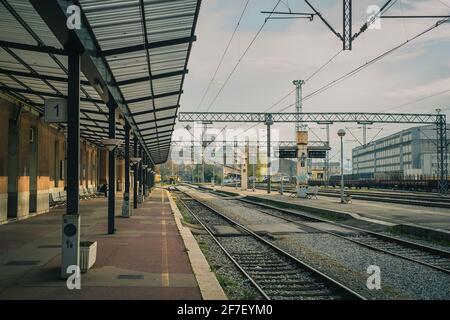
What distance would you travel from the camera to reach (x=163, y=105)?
1930 cm

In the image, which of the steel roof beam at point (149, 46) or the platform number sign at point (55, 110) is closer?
the platform number sign at point (55, 110)

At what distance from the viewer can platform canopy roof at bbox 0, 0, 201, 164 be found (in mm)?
8750

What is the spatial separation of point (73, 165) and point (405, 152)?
124m

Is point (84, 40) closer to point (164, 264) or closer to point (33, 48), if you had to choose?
point (33, 48)

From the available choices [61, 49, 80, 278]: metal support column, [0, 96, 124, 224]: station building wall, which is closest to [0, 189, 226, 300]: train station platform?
[61, 49, 80, 278]: metal support column

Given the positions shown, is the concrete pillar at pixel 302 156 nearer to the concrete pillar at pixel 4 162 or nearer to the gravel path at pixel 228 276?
the gravel path at pixel 228 276

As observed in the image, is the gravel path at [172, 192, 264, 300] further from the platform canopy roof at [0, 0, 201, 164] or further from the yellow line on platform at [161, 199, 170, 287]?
the platform canopy roof at [0, 0, 201, 164]

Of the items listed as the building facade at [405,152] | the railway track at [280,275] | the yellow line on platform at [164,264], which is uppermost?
the building facade at [405,152]

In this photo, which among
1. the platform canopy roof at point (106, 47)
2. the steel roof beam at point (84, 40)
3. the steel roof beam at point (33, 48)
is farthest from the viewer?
the steel roof beam at point (33, 48)

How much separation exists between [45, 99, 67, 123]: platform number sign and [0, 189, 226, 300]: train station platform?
2.72 m

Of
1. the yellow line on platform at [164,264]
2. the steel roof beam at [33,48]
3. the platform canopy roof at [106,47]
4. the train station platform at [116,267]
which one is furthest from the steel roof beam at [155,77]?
the yellow line on platform at [164,264]

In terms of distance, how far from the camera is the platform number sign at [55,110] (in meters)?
9.18

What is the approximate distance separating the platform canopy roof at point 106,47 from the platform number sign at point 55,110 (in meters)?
0.87

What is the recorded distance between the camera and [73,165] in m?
9.28
